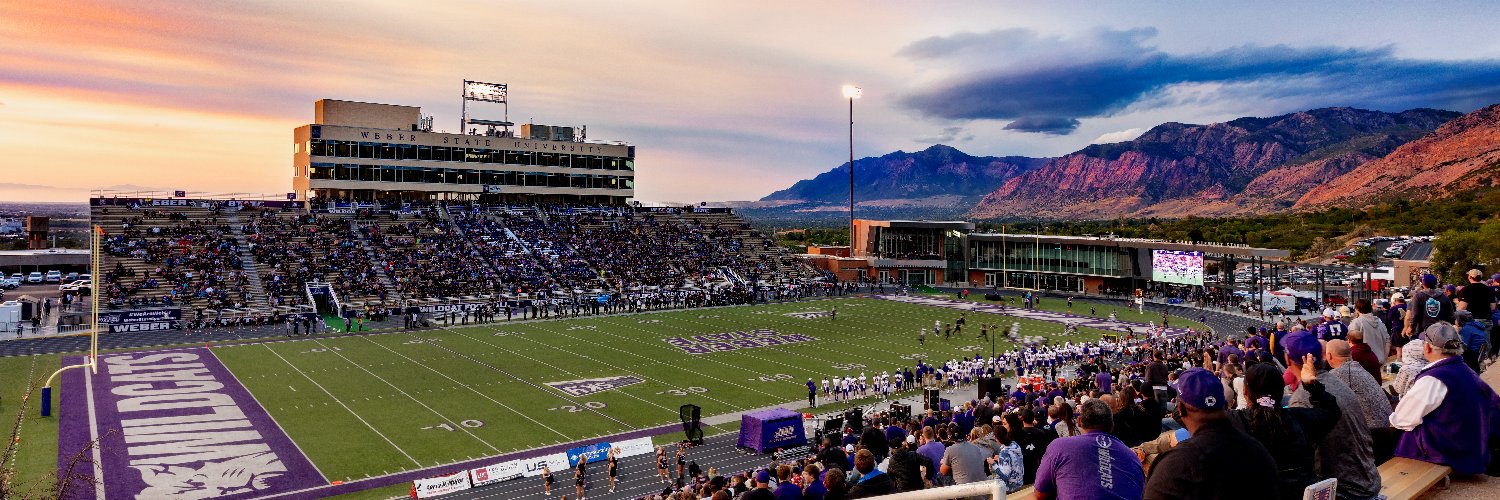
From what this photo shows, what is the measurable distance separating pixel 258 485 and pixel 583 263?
44036mm

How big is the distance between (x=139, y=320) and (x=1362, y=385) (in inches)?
1955

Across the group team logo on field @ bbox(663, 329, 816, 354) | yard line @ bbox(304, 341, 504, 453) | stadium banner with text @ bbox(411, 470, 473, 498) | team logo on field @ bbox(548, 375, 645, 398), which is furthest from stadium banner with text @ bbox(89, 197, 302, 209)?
stadium banner with text @ bbox(411, 470, 473, 498)

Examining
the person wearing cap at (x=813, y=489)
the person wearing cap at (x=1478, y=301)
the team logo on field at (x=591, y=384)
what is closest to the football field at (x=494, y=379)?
the team logo on field at (x=591, y=384)

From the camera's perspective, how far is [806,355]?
37.1 metres

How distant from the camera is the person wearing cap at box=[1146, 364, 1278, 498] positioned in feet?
14.3

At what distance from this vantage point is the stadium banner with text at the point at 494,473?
19.5 metres

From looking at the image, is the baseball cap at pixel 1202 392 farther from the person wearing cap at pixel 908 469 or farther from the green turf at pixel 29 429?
the green turf at pixel 29 429

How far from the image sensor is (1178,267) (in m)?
60.2

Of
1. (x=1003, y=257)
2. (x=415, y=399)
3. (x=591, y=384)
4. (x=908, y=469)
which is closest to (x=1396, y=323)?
(x=908, y=469)

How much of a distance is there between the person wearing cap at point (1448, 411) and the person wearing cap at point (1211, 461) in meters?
3.06

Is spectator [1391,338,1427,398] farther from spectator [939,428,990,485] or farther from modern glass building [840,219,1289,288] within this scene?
modern glass building [840,219,1289,288]

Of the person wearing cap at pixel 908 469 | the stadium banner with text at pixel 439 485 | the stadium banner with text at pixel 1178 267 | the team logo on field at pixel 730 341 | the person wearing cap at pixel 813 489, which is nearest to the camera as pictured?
the person wearing cap at pixel 908 469

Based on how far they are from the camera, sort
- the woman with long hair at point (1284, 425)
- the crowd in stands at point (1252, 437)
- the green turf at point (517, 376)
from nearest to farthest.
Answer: the crowd in stands at point (1252, 437)
the woman with long hair at point (1284, 425)
the green turf at point (517, 376)

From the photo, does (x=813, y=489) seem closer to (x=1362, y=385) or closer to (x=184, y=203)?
(x=1362, y=385)
